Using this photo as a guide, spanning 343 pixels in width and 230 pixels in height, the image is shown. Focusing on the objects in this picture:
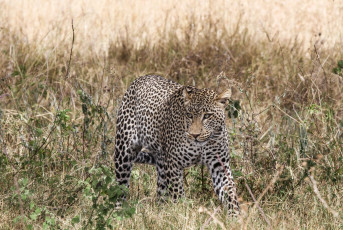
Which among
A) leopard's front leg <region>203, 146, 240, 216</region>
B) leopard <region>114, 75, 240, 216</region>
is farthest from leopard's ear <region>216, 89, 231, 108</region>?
leopard's front leg <region>203, 146, 240, 216</region>

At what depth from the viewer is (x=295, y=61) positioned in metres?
8.63

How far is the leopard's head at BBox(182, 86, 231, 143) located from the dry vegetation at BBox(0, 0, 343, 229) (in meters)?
0.21

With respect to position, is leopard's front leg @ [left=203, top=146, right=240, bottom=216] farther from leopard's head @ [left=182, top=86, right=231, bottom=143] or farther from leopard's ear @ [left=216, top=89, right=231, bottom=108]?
leopard's ear @ [left=216, top=89, right=231, bottom=108]

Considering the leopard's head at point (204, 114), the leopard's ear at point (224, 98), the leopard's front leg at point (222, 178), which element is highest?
the leopard's ear at point (224, 98)

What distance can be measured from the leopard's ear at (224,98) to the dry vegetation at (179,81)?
0.32ft

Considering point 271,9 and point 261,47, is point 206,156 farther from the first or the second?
point 271,9

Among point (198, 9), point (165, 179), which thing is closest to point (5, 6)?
point (198, 9)

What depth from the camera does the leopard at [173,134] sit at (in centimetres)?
532

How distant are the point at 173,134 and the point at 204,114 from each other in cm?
36

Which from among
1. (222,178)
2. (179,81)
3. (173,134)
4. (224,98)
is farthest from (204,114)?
(179,81)

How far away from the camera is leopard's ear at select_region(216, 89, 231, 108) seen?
538cm

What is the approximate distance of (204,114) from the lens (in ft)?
17.5

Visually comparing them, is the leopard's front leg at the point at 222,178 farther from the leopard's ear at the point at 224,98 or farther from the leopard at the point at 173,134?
the leopard's ear at the point at 224,98

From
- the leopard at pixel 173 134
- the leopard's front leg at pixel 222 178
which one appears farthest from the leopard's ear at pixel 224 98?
the leopard's front leg at pixel 222 178
